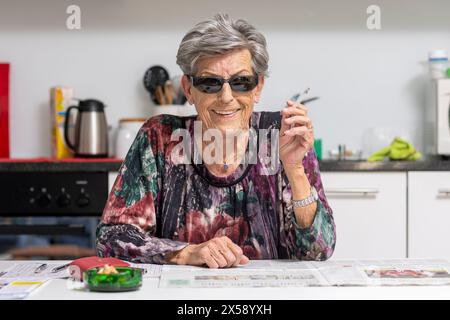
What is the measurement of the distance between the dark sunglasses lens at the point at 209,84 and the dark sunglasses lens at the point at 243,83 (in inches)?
1.3

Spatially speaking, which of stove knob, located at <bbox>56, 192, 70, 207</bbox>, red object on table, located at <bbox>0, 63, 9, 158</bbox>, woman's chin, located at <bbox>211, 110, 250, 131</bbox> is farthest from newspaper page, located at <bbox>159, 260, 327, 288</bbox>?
red object on table, located at <bbox>0, 63, 9, 158</bbox>

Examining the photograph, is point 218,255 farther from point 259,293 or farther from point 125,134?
point 125,134

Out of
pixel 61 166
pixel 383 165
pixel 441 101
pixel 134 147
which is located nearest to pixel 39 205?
pixel 61 166

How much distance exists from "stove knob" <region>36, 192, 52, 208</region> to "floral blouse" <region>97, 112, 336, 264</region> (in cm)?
116

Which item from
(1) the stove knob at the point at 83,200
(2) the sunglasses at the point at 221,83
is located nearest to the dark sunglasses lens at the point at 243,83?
(2) the sunglasses at the point at 221,83

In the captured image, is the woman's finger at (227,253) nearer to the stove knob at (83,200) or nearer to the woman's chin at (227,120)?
the woman's chin at (227,120)

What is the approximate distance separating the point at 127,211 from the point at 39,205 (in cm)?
130

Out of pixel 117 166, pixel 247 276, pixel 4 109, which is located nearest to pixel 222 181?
pixel 247 276

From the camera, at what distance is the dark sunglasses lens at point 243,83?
202cm

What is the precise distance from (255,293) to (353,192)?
1.83m

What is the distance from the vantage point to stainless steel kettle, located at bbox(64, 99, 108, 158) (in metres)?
3.41

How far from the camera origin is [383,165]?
316cm

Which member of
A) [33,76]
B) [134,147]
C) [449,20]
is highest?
[449,20]

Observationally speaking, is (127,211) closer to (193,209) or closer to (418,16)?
(193,209)
